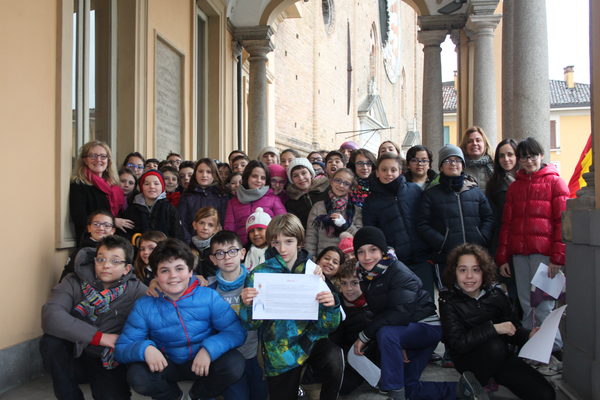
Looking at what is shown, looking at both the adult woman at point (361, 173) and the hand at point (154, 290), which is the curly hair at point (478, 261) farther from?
the hand at point (154, 290)

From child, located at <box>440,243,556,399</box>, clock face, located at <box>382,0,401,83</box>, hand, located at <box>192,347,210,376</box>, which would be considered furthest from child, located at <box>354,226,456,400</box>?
clock face, located at <box>382,0,401,83</box>

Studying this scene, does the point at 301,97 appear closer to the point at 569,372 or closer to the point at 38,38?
the point at 38,38

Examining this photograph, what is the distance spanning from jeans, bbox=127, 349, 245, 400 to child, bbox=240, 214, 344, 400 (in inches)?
8.4

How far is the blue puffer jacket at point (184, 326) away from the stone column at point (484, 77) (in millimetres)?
7650

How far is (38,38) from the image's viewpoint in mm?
4559

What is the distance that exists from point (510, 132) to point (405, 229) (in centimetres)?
230

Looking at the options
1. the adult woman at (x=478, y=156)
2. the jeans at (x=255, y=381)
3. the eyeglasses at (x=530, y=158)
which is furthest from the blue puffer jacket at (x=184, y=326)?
the adult woman at (x=478, y=156)

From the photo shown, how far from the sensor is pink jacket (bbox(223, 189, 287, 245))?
5.14 meters

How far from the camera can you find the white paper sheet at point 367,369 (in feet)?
12.1

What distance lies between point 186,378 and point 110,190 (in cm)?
223

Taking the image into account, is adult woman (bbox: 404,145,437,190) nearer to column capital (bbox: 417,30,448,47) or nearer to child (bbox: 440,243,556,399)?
child (bbox: 440,243,556,399)

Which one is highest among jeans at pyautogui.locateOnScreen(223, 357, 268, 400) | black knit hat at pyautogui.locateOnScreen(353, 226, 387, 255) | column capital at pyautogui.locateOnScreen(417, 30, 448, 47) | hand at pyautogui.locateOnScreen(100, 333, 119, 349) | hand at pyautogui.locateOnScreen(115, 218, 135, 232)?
column capital at pyautogui.locateOnScreen(417, 30, 448, 47)

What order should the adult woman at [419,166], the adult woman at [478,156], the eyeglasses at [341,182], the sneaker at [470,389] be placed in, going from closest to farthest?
the sneaker at [470,389] → the eyeglasses at [341,182] → the adult woman at [419,166] → the adult woman at [478,156]

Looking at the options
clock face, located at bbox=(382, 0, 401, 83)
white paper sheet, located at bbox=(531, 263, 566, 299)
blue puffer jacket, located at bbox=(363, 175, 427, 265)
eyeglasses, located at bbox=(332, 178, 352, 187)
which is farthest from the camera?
clock face, located at bbox=(382, 0, 401, 83)
